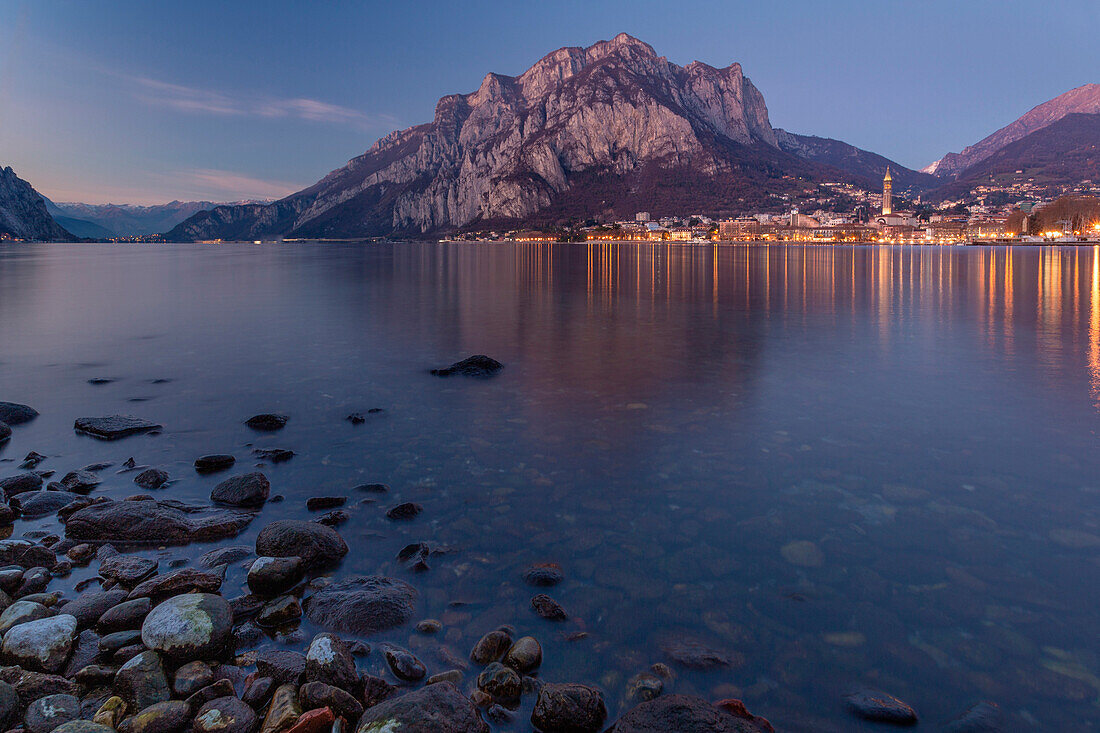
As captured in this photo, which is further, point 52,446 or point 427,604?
point 52,446

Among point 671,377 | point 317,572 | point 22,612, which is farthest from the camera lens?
point 671,377

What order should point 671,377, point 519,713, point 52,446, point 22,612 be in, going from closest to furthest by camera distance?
1. point 519,713
2. point 22,612
3. point 52,446
4. point 671,377

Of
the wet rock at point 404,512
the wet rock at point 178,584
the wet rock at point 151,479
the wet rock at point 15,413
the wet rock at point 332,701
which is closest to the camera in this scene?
the wet rock at point 332,701

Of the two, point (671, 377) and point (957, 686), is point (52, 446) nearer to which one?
point (671, 377)

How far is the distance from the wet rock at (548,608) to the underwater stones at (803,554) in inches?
107

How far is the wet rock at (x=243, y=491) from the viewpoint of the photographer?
8758 millimetres

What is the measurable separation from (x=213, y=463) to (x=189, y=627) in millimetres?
5224

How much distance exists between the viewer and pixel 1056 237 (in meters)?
157

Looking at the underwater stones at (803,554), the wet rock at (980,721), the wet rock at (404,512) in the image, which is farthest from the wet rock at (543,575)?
the wet rock at (980,721)

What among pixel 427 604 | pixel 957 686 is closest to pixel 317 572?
pixel 427 604

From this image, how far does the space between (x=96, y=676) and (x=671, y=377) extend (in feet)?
41.6

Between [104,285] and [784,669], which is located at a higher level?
[104,285]

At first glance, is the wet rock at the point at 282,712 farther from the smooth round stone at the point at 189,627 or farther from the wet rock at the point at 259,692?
the smooth round stone at the point at 189,627

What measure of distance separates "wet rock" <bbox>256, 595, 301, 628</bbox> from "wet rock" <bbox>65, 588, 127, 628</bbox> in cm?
146
